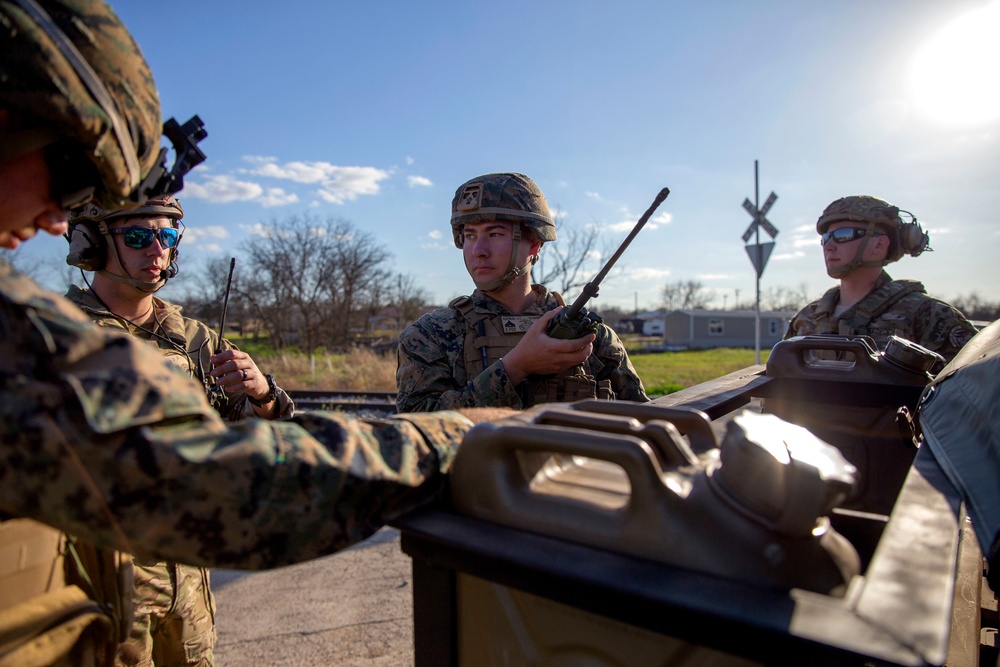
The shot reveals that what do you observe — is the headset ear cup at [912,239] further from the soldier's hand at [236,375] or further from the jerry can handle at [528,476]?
the soldier's hand at [236,375]

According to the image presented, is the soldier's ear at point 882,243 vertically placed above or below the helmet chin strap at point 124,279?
above

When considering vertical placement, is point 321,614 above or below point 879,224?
below

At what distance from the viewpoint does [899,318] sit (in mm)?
3959

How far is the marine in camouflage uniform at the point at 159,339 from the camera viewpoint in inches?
90.0

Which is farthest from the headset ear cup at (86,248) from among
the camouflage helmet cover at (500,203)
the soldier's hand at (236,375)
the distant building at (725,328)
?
the distant building at (725,328)

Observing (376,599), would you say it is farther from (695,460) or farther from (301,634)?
(695,460)

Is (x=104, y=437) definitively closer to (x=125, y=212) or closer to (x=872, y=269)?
(x=125, y=212)

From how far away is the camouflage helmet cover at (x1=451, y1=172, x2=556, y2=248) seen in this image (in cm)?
276

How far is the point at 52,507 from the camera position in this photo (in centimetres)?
93

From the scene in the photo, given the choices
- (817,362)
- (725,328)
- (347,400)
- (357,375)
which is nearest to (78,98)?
(817,362)

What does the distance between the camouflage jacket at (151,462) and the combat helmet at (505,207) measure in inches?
71.7

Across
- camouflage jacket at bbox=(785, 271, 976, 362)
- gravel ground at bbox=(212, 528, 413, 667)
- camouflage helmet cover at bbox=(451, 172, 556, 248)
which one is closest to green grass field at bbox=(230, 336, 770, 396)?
camouflage jacket at bbox=(785, 271, 976, 362)

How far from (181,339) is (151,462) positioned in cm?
228

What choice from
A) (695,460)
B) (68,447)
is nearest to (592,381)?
(695,460)
